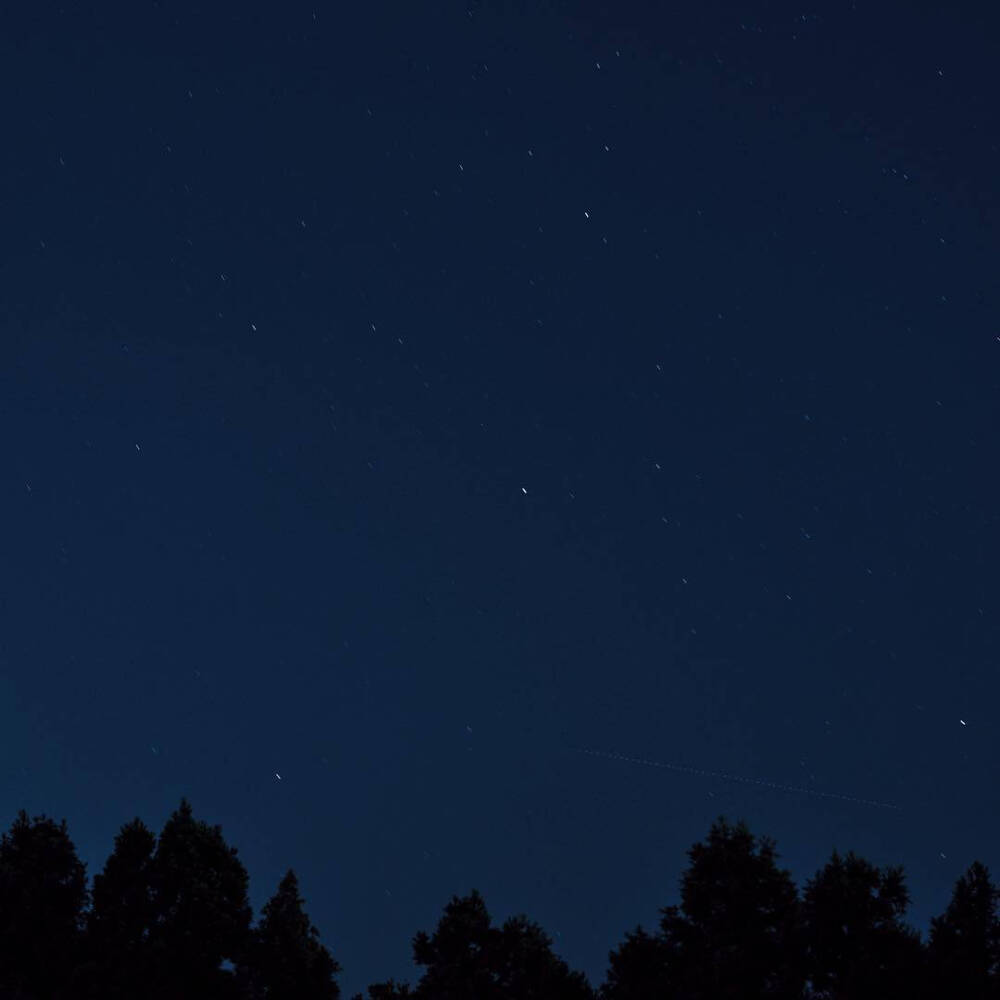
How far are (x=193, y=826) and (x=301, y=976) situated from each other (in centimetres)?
480

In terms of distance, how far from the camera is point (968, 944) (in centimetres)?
2666

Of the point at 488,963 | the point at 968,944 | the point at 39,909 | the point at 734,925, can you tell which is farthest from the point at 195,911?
the point at 968,944

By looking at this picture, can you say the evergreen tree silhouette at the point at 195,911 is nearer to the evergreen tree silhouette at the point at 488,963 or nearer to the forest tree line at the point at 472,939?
the forest tree line at the point at 472,939

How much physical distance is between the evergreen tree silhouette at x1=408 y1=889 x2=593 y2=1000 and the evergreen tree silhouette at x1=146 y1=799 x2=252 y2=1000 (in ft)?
17.3

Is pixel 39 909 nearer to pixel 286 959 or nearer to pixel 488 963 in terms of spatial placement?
pixel 286 959

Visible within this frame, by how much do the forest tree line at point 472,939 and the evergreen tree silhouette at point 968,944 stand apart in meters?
0.03

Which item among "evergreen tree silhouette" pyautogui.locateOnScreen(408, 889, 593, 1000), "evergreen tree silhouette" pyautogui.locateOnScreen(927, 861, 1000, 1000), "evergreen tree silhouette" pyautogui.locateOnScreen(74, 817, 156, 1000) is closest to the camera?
"evergreen tree silhouette" pyautogui.locateOnScreen(927, 861, 1000, 1000)

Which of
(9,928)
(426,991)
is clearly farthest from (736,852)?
(9,928)

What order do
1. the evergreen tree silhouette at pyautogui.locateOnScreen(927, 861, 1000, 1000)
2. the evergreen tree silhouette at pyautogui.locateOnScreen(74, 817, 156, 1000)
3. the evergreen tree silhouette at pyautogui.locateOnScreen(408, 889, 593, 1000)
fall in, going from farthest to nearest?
the evergreen tree silhouette at pyautogui.locateOnScreen(74, 817, 156, 1000) < the evergreen tree silhouette at pyautogui.locateOnScreen(408, 889, 593, 1000) < the evergreen tree silhouette at pyautogui.locateOnScreen(927, 861, 1000, 1000)

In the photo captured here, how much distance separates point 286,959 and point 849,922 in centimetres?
1378

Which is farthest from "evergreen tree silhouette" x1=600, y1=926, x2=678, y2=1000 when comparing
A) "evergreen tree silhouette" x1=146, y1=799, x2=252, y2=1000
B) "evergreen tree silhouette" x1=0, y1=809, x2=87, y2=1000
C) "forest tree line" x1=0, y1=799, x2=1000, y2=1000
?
"evergreen tree silhouette" x1=0, y1=809, x2=87, y2=1000

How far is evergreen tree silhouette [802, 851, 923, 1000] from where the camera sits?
90.0ft

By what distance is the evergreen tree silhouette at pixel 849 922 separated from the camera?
2744cm

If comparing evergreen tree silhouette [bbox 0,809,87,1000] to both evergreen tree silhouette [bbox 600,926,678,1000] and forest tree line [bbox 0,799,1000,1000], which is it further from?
evergreen tree silhouette [bbox 600,926,678,1000]
